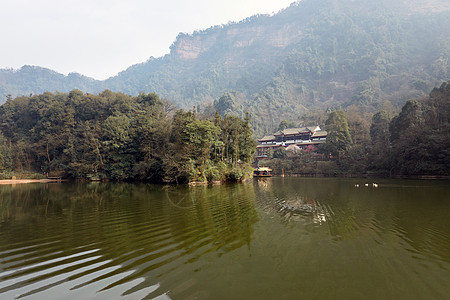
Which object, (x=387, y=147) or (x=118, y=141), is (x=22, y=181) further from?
(x=387, y=147)

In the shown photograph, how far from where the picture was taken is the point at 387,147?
119 ft

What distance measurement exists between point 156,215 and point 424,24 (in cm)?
16938

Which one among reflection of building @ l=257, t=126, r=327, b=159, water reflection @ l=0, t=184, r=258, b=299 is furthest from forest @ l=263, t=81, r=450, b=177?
water reflection @ l=0, t=184, r=258, b=299

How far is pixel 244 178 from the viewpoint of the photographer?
96.2 ft

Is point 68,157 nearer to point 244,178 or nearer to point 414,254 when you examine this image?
point 244,178

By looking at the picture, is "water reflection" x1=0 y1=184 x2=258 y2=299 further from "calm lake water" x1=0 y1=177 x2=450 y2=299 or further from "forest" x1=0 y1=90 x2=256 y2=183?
"forest" x1=0 y1=90 x2=256 y2=183

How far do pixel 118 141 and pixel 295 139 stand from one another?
40.2m

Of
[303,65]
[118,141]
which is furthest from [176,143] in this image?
[303,65]

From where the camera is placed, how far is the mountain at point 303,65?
305 ft

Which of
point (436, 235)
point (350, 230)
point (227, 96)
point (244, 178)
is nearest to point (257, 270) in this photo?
point (350, 230)

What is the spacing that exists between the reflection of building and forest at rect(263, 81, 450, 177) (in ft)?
16.2

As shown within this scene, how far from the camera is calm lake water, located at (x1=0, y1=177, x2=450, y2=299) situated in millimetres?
3611

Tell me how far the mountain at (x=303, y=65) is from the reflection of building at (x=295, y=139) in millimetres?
25610

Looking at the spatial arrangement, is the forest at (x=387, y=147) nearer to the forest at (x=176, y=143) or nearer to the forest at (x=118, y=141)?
the forest at (x=176, y=143)
